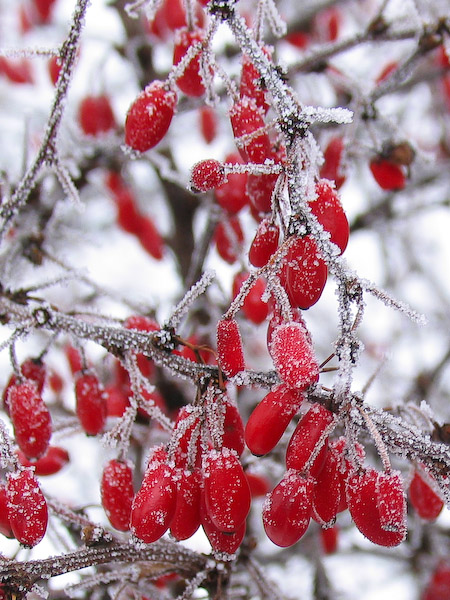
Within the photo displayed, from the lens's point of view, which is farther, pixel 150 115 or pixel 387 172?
pixel 387 172

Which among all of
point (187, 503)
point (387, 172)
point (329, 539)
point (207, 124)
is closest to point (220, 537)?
point (187, 503)

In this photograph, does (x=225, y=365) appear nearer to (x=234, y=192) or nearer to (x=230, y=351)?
(x=230, y=351)

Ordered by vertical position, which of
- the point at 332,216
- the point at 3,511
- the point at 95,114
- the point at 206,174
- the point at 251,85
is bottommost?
the point at 3,511

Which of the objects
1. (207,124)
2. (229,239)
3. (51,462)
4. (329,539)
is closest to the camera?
(51,462)

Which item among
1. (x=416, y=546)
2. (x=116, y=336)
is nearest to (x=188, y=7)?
(x=116, y=336)

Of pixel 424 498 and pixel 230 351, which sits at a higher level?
pixel 230 351

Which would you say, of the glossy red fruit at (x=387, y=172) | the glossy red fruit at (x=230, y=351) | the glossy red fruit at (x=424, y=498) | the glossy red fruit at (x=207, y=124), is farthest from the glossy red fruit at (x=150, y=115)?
the glossy red fruit at (x=207, y=124)

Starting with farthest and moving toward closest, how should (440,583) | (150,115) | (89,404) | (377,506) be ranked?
(440,583) < (89,404) < (150,115) < (377,506)

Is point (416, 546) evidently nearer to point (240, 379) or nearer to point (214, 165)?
point (240, 379)

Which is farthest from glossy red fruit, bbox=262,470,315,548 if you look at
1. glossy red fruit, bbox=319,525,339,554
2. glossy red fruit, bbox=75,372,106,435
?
glossy red fruit, bbox=319,525,339,554
